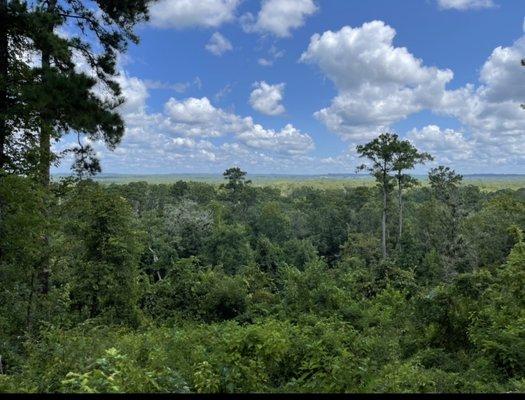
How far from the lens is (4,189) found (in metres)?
7.82

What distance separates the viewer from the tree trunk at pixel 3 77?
7691 mm

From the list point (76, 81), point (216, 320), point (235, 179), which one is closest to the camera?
point (76, 81)

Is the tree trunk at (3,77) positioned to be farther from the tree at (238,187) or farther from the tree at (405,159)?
the tree at (238,187)

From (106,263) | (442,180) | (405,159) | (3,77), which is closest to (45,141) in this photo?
(3,77)

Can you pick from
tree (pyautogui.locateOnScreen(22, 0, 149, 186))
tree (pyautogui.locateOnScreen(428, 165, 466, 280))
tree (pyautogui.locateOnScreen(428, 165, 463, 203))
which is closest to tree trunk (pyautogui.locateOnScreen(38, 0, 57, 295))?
tree (pyautogui.locateOnScreen(22, 0, 149, 186))

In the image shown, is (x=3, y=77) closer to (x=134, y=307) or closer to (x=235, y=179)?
(x=134, y=307)

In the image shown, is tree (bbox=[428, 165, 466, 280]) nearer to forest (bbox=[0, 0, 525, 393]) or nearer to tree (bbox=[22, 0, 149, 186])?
forest (bbox=[0, 0, 525, 393])

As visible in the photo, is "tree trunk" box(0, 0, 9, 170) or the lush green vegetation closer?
the lush green vegetation

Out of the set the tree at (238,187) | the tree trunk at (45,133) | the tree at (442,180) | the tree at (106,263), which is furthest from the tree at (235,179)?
the tree trunk at (45,133)

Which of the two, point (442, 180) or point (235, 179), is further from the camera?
point (235, 179)

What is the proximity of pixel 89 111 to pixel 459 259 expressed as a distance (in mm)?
25809

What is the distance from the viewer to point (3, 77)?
25.9ft

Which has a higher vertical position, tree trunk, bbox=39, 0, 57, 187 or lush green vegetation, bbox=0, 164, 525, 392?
tree trunk, bbox=39, 0, 57, 187

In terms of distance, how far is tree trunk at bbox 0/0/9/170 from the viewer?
7691 millimetres
